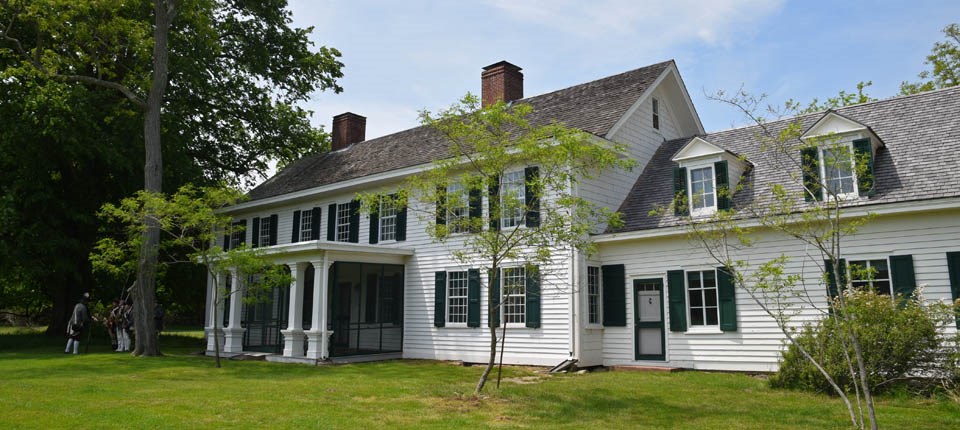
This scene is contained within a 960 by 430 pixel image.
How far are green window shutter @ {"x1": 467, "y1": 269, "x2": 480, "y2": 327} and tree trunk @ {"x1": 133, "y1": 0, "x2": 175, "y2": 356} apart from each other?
8598mm

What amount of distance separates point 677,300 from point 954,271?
4929 millimetres

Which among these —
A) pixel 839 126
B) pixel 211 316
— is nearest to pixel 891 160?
pixel 839 126

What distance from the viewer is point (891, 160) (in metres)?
13.3

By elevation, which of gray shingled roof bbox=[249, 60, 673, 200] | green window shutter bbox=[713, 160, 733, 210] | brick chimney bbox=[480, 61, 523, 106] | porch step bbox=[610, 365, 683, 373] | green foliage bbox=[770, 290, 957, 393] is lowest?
porch step bbox=[610, 365, 683, 373]

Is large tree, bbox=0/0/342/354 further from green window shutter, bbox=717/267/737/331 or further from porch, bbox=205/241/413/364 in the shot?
green window shutter, bbox=717/267/737/331

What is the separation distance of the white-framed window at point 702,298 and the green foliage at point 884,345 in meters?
3.47

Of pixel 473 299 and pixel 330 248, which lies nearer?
pixel 330 248

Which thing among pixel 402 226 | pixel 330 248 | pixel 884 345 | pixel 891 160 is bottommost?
pixel 884 345

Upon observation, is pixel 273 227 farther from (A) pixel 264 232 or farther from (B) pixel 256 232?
(B) pixel 256 232

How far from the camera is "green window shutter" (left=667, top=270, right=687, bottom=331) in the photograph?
47.7 ft

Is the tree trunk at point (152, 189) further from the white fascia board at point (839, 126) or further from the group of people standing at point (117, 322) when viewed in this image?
the white fascia board at point (839, 126)

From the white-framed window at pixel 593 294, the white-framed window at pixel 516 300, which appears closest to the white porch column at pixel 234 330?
the white-framed window at pixel 516 300

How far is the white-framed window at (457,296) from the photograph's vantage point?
685 inches

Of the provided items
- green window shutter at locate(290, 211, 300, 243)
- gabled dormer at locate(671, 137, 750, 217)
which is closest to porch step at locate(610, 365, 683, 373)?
gabled dormer at locate(671, 137, 750, 217)
